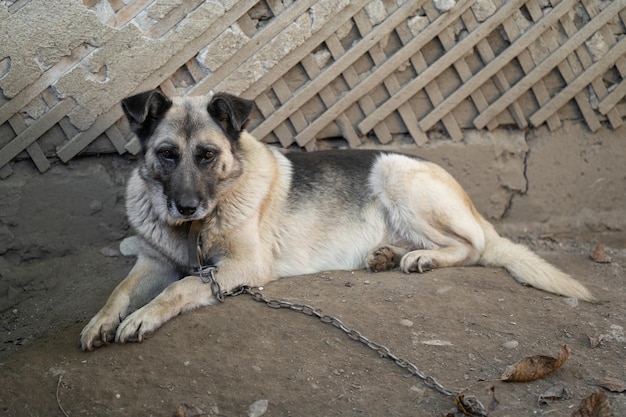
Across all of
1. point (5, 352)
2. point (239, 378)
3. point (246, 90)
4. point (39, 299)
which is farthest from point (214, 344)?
point (246, 90)

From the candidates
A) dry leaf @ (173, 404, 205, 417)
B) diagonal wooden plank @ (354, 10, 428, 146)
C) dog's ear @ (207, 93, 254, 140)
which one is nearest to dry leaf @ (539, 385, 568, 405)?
dry leaf @ (173, 404, 205, 417)

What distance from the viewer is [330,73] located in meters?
5.52

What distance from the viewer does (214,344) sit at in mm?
3723

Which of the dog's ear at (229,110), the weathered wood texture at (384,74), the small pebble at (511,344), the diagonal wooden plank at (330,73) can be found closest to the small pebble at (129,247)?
the weathered wood texture at (384,74)

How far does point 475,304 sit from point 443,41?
236 centimetres

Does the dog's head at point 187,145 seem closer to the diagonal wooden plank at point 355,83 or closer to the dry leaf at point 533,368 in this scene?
the diagonal wooden plank at point 355,83

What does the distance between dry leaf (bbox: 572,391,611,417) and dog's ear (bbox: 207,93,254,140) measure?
7.96 feet

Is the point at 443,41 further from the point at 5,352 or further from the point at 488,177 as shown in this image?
the point at 5,352

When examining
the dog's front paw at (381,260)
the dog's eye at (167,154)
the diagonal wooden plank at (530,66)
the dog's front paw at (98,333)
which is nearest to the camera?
the dog's front paw at (98,333)

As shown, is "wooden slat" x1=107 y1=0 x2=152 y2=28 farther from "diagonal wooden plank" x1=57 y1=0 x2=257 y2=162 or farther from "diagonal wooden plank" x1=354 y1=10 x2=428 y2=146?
"diagonal wooden plank" x1=354 y1=10 x2=428 y2=146

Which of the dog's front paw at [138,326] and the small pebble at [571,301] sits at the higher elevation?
the dog's front paw at [138,326]

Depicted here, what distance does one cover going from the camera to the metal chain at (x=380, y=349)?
3.11 m

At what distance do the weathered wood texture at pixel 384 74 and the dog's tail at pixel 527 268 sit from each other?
1.14m

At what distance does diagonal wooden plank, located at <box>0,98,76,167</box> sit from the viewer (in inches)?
199
